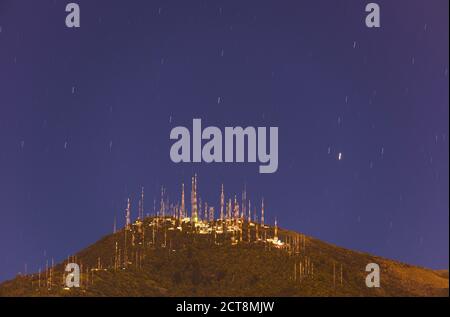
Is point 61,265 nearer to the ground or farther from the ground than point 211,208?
nearer to the ground

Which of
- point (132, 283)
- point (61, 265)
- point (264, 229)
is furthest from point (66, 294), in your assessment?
point (264, 229)

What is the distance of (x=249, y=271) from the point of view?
83.4 metres

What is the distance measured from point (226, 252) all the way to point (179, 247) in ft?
17.9

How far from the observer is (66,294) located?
247 feet

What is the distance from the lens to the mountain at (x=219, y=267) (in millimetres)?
79938

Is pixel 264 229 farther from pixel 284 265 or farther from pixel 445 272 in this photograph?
pixel 445 272

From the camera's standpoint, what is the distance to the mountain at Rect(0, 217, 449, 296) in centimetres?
7994

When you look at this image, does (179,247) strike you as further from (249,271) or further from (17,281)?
(17,281)

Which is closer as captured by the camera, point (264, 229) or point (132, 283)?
point (132, 283)

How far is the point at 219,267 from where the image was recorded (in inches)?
3312
